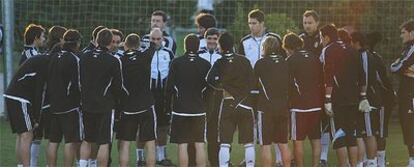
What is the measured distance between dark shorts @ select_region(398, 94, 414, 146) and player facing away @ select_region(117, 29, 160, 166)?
3211mm

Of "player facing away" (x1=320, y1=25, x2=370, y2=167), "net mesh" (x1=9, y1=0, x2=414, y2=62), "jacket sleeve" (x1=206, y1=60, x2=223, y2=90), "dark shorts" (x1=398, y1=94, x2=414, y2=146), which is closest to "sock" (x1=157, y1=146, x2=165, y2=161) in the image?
"jacket sleeve" (x1=206, y1=60, x2=223, y2=90)

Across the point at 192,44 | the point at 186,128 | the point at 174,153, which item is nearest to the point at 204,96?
the point at 186,128

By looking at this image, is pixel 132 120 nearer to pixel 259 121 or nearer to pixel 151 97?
pixel 151 97

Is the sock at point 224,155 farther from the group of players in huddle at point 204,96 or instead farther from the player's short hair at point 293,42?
the player's short hair at point 293,42

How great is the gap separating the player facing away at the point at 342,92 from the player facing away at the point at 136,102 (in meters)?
2.12

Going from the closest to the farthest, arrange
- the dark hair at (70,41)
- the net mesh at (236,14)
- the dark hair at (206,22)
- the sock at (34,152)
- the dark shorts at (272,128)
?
1. the dark hair at (70,41)
2. the dark shorts at (272,128)
3. the sock at (34,152)
4. the dark hair at (206,22)
5. the net mesh at (236,14)

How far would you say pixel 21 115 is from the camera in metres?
10.1

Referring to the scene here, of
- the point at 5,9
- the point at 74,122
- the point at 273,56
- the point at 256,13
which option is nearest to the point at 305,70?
the point at 273,56

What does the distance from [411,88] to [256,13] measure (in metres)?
2.17

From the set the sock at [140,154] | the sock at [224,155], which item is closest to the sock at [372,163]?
the sock at [224,155]

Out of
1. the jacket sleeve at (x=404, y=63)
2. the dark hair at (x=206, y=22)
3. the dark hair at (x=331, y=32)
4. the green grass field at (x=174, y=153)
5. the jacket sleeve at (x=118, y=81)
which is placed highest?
the dark hair at (x=206, y=22)

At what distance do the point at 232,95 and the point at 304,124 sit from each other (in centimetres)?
98

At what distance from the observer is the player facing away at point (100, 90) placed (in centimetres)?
966

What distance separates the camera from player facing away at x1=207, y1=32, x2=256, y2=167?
32.8 feet
